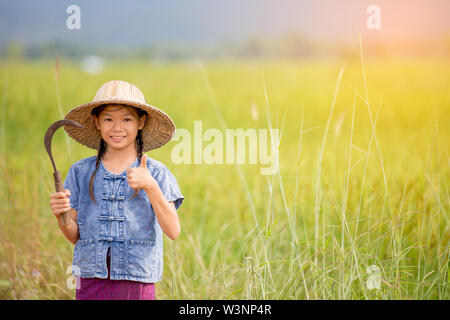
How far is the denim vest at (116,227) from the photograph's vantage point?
5.34 ft

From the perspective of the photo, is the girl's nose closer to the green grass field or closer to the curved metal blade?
the curved metal blade

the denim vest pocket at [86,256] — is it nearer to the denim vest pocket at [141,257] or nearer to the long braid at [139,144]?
the denim vest pocket at [141,257]

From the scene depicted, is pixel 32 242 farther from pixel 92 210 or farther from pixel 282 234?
pixel 282 234

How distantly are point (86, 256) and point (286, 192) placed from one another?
1.40m

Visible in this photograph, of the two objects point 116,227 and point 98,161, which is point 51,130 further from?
point 116,227

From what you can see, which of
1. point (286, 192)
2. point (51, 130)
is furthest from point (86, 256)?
point (286, 192)

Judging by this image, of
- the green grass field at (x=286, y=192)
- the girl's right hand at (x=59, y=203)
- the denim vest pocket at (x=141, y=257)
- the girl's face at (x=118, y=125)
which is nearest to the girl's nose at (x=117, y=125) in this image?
the girl's face at (x=118, y=125)

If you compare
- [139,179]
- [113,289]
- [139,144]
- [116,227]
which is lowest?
[113,289]

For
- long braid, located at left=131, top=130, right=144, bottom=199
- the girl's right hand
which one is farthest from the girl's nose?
the girl's right hand

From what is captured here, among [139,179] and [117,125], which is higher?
[117,125]

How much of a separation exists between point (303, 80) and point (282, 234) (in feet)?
13.6

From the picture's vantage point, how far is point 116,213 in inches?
64.7

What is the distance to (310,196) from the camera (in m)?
2.94
